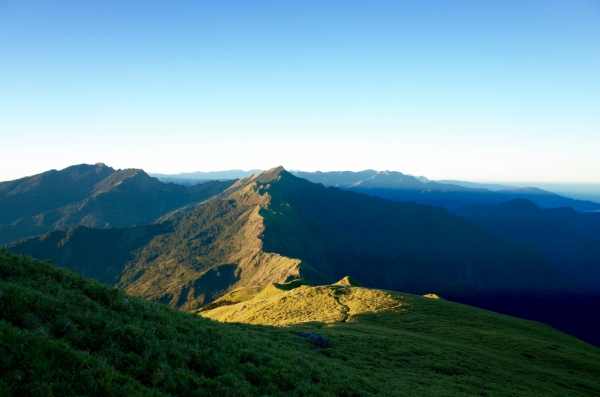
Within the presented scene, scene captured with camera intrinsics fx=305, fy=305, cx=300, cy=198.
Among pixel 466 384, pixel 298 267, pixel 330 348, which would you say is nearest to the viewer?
pixel 466 384

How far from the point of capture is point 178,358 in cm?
1442

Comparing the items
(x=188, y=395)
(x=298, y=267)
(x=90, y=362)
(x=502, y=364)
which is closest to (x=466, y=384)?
(x=502, y=364)

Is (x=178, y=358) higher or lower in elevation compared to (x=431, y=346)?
higher

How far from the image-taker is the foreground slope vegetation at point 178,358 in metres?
10.6

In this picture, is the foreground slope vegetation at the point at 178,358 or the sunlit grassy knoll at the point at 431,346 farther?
the sunlit grassy knoll at the point at 431,346

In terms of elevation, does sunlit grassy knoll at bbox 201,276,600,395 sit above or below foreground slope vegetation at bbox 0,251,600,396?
below

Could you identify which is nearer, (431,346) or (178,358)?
(178,358)

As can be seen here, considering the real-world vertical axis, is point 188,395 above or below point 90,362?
below

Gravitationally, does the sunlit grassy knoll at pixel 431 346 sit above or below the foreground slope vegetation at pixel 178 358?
below

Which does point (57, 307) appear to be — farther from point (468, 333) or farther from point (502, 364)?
point (468, 333)

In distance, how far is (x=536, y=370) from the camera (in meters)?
35.8

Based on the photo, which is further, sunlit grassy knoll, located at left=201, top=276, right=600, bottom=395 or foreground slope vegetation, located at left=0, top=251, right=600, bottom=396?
sunlit grassy knoll, located at left=201, top=276, right=600, bottom=395

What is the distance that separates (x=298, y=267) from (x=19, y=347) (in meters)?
172

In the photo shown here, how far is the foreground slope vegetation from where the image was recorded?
1061 cm
